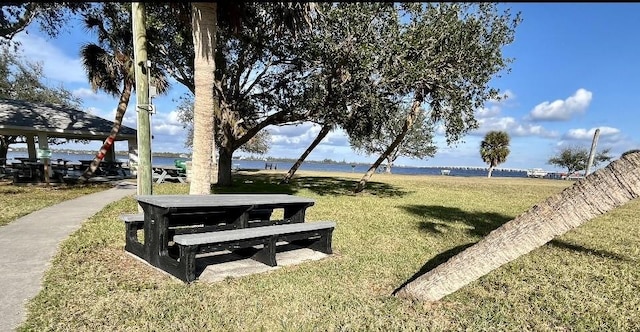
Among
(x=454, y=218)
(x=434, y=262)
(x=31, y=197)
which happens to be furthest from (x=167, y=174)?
(x=434, y=262)

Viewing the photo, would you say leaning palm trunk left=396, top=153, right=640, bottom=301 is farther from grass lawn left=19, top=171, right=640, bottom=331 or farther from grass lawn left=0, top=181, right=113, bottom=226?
grass lawn left=0, top=181, right=113, bottom=226

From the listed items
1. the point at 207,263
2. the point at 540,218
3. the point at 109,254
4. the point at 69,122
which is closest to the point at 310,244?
the point at 207,263

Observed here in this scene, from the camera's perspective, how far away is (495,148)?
166ft

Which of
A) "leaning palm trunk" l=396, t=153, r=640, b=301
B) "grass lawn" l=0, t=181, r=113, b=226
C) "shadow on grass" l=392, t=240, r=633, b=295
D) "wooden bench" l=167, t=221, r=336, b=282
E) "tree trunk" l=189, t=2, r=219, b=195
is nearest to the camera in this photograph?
"leaning palm trunk" l=396, t=153, r=640, b=301

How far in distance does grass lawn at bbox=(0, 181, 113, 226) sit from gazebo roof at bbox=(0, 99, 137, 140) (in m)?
3.31

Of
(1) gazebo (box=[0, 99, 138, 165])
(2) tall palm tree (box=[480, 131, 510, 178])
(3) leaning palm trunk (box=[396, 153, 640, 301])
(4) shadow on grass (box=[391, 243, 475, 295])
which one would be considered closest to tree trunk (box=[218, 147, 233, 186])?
(1) gazebo (box=[0, 99, 138, 165])

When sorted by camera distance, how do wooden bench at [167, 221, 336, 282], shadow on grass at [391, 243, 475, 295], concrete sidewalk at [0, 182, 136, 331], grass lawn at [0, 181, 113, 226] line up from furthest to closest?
grass lawn at [0, 181, 113, 226], shadow on grass at [391, 243, 475, 295], wooden bench at [167, 221, 336, 282], concrete sidewalk at [0, 182, 136, 331]

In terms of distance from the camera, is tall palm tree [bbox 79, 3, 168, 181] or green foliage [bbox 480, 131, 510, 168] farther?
green foliage [bbox 480, 131, 510, 168]

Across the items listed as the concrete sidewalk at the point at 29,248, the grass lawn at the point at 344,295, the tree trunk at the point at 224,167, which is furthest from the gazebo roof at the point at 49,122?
the grass lawn at the point at 344,295

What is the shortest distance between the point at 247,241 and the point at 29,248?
350cm

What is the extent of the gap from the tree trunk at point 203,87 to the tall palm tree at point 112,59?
7.75 metres

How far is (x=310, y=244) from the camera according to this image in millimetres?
5742

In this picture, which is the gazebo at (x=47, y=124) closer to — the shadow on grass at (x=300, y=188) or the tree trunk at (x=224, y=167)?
the tree trunk at (x=224, y=167)

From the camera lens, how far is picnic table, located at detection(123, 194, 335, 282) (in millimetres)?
3969
